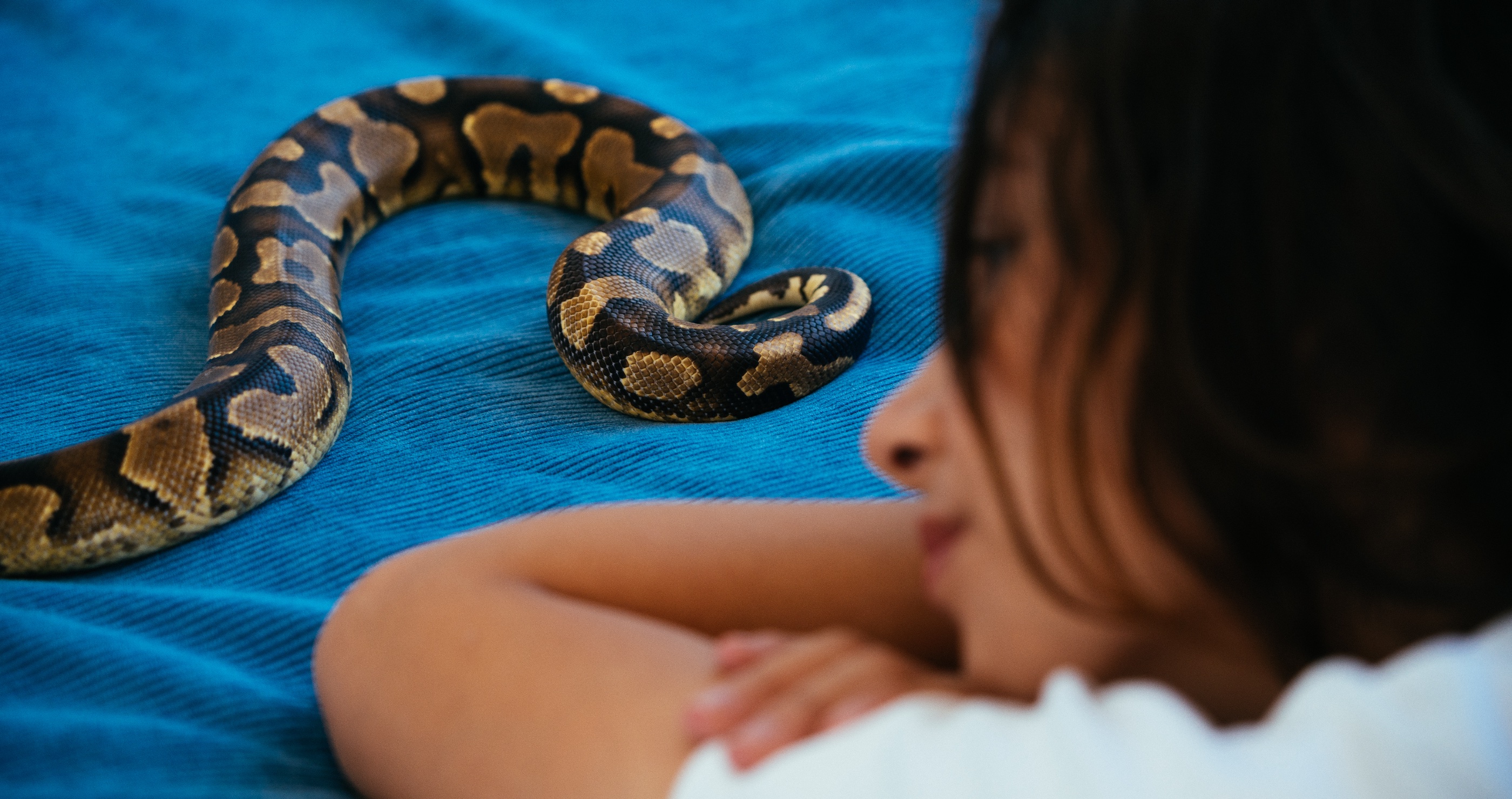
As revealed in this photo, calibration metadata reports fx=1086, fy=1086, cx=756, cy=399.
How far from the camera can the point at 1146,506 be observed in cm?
47

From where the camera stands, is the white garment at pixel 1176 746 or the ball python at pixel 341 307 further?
the ball python at pixel 341 307

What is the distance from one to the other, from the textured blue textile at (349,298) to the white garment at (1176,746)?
49 cm

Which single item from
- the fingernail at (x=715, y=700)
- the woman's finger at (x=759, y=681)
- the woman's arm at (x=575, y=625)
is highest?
the fingernail at (x=715, y=700)

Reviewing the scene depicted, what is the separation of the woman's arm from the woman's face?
0.17 metres

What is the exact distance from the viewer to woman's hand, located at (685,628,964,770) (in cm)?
54

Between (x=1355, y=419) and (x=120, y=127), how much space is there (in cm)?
262

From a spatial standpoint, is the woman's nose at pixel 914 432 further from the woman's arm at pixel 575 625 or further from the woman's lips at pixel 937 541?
the woman's arm at pixel 575 625

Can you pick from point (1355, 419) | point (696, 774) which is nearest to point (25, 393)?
point (696, 774)

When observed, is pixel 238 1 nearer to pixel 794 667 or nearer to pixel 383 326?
pixel 383 326

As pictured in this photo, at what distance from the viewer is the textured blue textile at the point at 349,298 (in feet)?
3.00

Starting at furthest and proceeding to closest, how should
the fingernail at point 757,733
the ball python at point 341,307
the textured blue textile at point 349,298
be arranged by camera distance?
the ball python at point 341,307
the textured blue textile at point 349,298
the fingernail at point 757,733

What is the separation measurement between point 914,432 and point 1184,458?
16 cm

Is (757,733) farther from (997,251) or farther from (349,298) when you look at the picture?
(349,298)

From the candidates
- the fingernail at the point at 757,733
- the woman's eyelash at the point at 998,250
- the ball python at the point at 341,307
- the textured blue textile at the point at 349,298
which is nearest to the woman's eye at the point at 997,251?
the woman's eyelash at the point at 998,250
